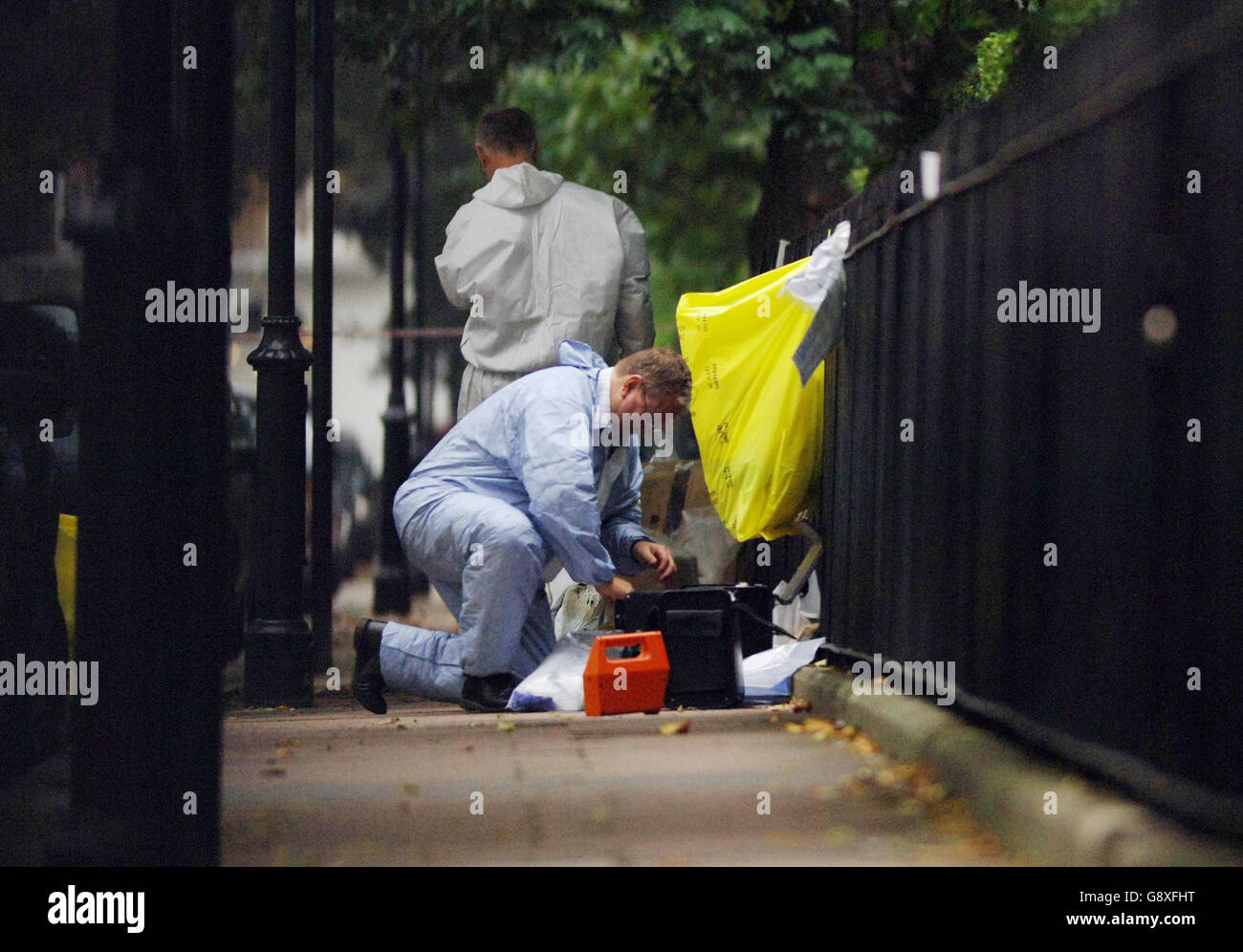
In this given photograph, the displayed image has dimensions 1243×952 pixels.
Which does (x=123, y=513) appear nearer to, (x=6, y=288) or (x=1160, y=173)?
(x=1160, y=173)

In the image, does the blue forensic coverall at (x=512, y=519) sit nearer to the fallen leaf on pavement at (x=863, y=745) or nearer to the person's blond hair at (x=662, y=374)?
the person's blond hair at (x=662, y=374)

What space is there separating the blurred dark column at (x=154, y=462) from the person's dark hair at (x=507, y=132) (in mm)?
4417

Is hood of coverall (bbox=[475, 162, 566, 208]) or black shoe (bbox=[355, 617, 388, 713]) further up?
hood of coverall (bbox=[475, 162, 566, 208])

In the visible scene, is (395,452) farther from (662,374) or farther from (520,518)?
(662,374)

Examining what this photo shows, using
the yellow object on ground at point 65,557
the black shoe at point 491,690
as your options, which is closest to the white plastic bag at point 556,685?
the black shoe at point 491,690

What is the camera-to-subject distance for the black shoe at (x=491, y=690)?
670cm

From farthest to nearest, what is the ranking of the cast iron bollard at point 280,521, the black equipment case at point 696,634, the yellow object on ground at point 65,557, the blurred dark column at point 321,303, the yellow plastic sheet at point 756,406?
the blurred dark column at point 321,303 < the cast iron bollard at point 280,521 < the yellow plastic sheet at point 756,406 < the black equipment case at point 696,634 < the yellow object on ground at point 65,557

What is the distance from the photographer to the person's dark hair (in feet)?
25.3

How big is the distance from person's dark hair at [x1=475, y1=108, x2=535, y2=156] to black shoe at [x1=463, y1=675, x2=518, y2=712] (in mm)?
2346

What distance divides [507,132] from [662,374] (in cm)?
183

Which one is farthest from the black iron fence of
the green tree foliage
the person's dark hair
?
the green tree foliage

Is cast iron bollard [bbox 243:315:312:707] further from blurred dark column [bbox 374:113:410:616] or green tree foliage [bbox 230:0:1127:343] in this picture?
blurred dark column [bbox 374:113:410:616]

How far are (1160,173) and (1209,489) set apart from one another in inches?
25.6

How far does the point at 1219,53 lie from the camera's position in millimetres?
3285
